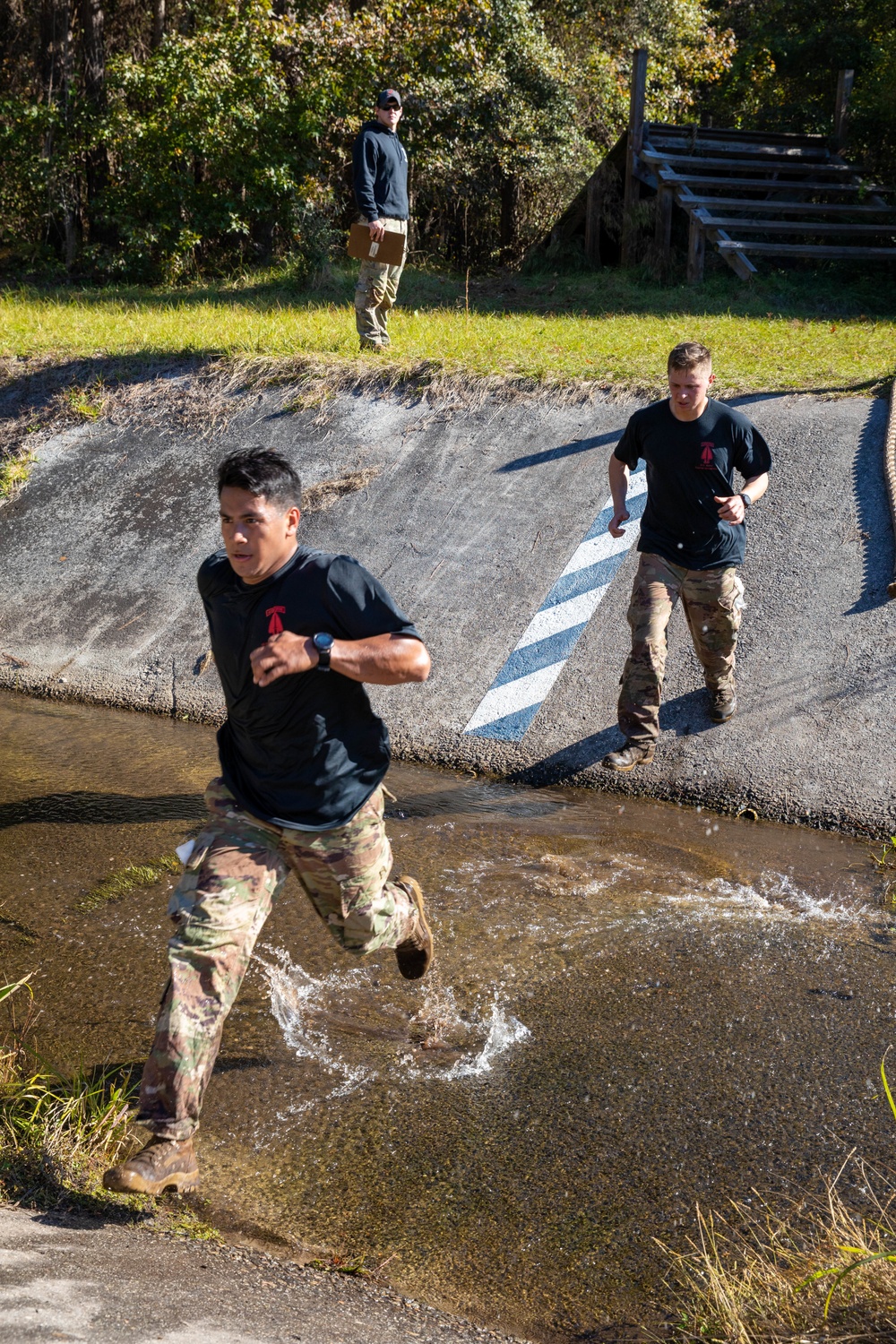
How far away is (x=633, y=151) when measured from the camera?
627 inches

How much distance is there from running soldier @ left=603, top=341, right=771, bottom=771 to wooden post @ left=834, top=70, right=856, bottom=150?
515 inches

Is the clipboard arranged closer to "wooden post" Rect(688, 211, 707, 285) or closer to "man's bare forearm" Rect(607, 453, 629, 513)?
"man's bare forearm" Rect(607, 453, 629, 513)

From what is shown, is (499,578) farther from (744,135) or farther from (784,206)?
(744,135)

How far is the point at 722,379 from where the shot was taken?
30.5 feet

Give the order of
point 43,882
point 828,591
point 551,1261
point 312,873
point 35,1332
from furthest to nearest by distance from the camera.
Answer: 1. point 828,591
2. point 43,882
3. point 312,873
4. point 551,1261
5. point 35,1332

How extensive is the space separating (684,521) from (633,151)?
12.1m

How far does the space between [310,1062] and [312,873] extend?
2.37 feet

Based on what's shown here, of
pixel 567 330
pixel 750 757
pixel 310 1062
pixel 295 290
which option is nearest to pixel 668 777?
pixel 750 757

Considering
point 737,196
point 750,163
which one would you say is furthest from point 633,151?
point 737,196

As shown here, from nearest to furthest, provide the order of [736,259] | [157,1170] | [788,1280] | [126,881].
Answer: [788,1280]
[157,1170]
[126,881]
[736,259]

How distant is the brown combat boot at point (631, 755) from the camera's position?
19.8 feet

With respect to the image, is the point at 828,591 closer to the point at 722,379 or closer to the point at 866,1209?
the point at 722,379

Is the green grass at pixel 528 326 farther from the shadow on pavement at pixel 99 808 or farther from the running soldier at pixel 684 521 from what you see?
the shadow on pavement at pixel 99 808

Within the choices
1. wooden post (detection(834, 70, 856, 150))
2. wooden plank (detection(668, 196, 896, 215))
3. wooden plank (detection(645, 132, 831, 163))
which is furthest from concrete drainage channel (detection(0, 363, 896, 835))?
wooden post (detection(834, 70, 856, 150))
